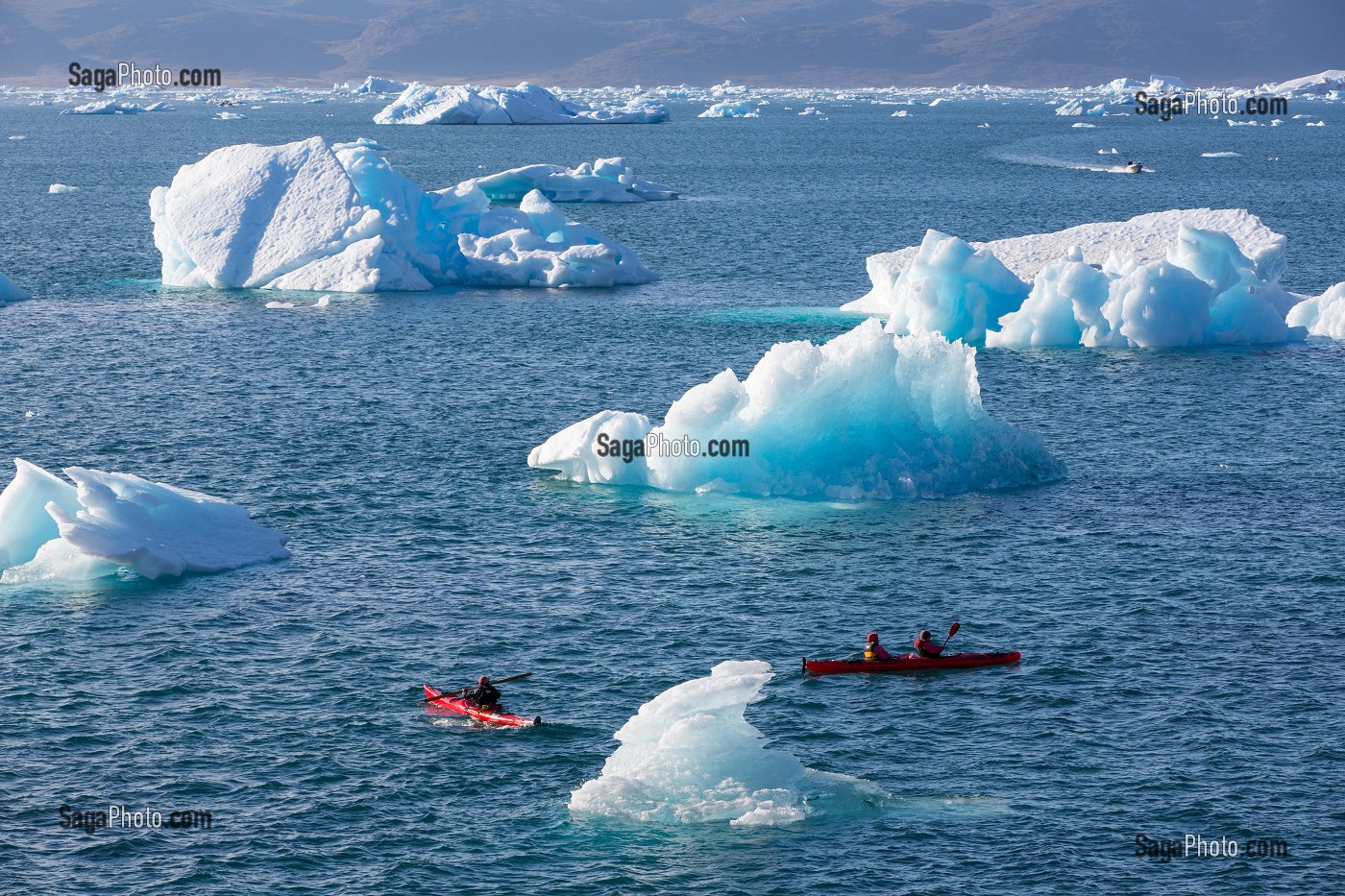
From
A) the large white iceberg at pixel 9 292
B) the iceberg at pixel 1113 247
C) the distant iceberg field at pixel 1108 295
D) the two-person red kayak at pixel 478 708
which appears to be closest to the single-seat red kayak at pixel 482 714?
the two-person red kayak at pixel 478 708

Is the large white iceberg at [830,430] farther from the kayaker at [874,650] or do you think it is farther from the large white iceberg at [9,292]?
the large white iceberg at [9,292]

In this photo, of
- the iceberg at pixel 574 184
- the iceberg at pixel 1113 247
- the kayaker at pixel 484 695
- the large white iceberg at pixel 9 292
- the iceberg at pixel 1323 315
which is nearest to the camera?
the kayaker at pixel 484 695

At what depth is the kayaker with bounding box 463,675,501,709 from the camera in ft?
103

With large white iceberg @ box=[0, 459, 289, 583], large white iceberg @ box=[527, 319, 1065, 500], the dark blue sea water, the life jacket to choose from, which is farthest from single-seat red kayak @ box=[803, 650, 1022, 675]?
large white iceberg @ box=[0, 459, 289, 583]

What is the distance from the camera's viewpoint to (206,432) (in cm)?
5325

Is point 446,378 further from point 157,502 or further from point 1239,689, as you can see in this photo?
point 1239,689

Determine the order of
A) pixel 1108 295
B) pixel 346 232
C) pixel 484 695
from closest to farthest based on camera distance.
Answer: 1. pixel 484 695
2. pixel 1108 295
3. pixel 346 232

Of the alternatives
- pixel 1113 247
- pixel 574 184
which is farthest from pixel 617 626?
pixel 574 184

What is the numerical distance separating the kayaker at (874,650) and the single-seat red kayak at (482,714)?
7.21 meters

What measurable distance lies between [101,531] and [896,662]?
18.2 metres

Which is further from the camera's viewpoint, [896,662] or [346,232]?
[346,232]

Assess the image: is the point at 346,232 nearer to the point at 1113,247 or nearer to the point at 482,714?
the point at 1113,247

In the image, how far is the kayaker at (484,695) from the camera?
31.4 m

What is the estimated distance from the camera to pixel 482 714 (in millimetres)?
31250
